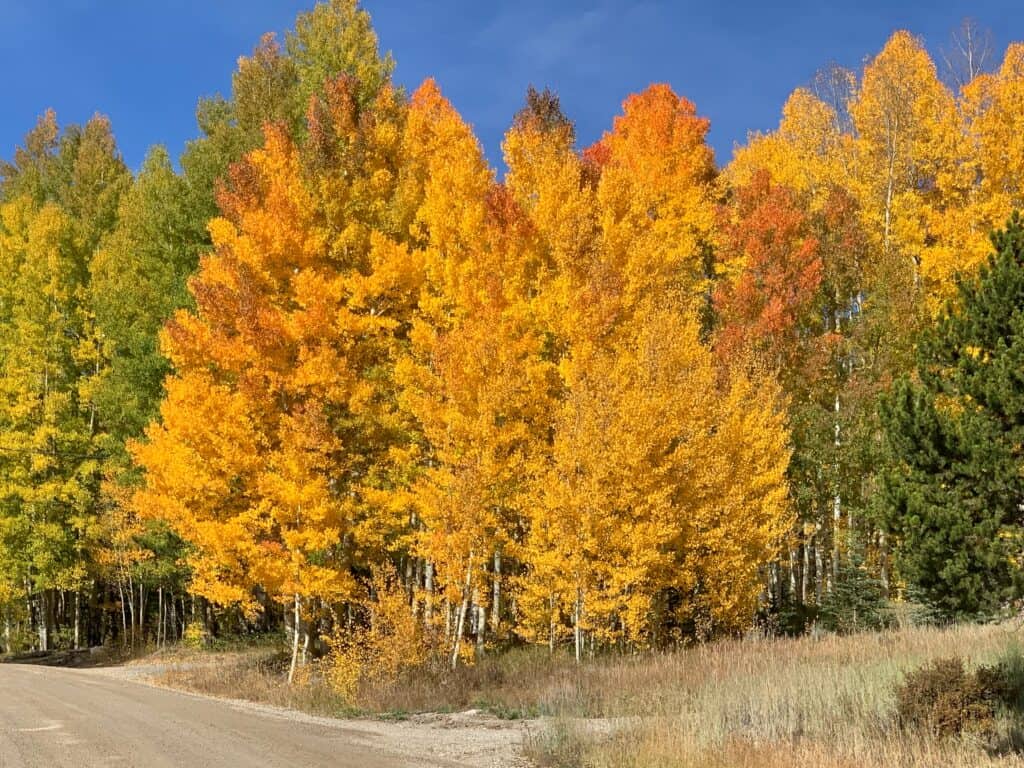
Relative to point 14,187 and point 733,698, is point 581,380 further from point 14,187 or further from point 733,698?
point 14,187

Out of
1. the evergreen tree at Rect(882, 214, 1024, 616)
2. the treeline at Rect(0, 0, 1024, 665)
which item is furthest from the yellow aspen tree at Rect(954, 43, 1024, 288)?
the evergreen tree at Rect(882, 214, 1024, 616)

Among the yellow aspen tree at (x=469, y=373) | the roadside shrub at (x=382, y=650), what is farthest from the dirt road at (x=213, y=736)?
the yellow aspen tree at (x=469, y=373)

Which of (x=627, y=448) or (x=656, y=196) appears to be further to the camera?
(x=656, y=196)

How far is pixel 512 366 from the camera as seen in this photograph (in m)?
16.9

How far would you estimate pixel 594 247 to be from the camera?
1912 centimetres

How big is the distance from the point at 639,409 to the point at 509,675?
541cm

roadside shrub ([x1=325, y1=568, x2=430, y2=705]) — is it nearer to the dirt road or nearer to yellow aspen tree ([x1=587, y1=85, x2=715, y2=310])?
the dirt road

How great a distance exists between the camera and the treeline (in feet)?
52.7

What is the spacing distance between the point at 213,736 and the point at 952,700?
26.7ft

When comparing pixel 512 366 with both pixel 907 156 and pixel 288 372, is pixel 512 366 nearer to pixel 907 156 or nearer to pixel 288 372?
pixel 288 372

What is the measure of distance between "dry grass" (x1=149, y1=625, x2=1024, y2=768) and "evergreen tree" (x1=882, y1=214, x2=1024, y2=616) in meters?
1.11

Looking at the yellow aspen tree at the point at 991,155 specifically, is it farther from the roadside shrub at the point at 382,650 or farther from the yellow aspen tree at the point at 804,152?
the roadside shrub at the point at 382,650

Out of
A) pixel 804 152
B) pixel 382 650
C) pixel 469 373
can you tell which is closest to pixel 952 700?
Result: pixel 382 650

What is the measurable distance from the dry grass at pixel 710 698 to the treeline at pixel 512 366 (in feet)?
4.92
